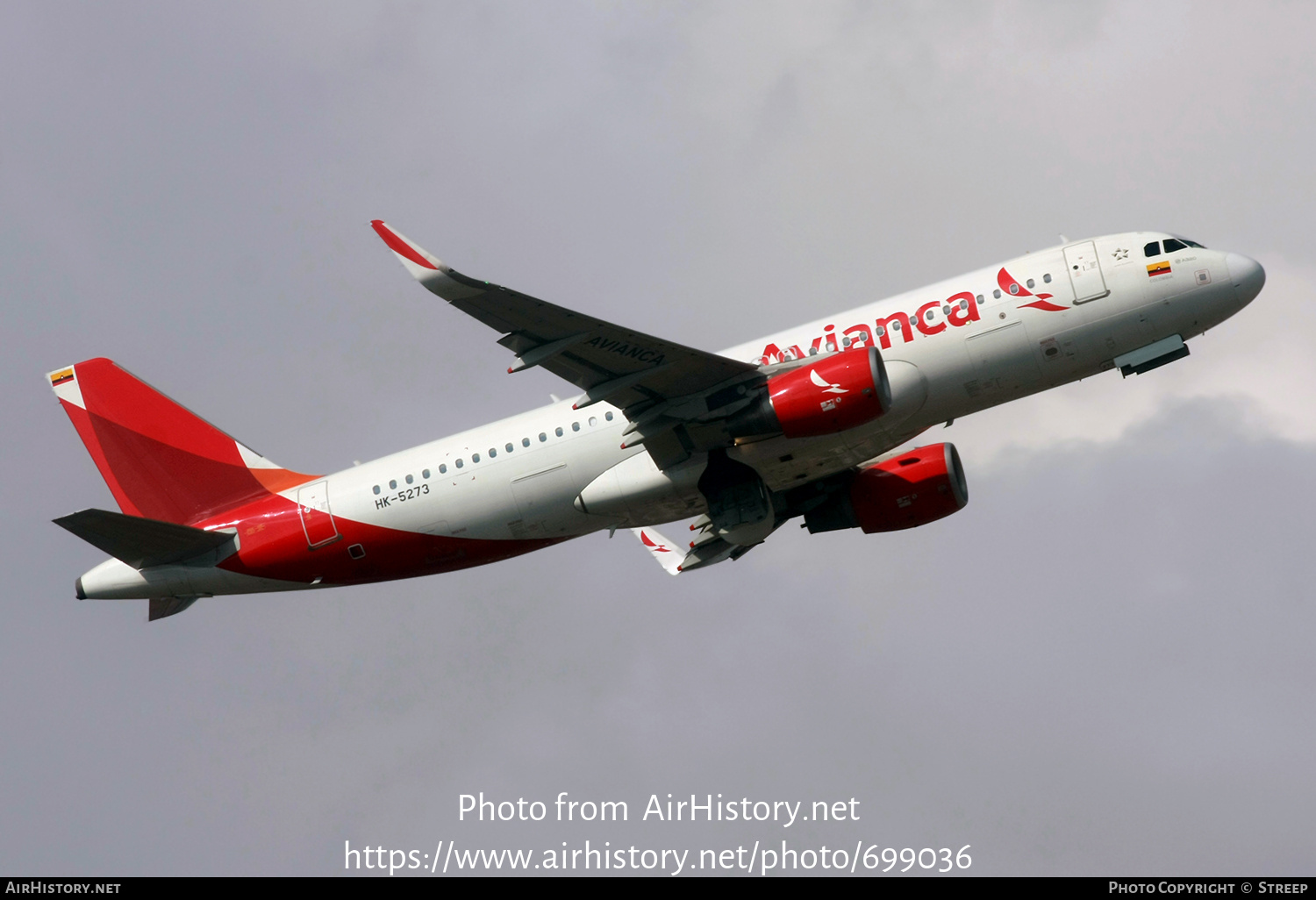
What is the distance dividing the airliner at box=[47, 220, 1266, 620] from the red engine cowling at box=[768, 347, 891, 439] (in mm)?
55

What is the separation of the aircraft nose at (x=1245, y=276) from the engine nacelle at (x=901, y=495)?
404 inches

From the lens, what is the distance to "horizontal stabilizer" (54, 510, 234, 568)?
3991 cm

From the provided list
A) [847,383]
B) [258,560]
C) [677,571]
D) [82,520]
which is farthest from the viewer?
[677,571]

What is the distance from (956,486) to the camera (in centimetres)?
4444

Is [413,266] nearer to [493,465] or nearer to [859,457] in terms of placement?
[493,465]

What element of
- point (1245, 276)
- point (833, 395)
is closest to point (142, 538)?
point (833, 395)

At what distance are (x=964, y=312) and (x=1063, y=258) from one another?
11.0 ft

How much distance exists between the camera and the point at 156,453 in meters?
45.2

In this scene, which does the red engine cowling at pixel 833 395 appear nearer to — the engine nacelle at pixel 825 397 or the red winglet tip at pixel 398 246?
the engine nacelle at pixel 825 397

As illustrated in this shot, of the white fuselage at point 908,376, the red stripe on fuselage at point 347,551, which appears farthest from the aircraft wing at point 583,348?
the red stripe on fuselage at point 347,551

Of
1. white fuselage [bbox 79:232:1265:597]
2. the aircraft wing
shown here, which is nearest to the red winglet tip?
the aircraft wing

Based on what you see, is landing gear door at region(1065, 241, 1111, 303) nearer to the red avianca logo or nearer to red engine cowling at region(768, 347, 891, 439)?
the red avianca logo

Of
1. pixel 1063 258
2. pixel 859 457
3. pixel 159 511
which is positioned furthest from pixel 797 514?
pixel 159 511

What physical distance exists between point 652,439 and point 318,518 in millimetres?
11250
